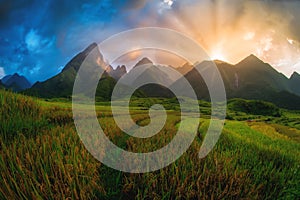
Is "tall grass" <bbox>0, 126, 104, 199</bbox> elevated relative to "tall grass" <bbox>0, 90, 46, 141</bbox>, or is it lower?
lower

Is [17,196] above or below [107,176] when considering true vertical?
above

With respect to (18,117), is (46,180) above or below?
below

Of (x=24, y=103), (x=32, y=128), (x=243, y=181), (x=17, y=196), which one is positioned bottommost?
(x=243, y=181)

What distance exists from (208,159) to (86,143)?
1749mm

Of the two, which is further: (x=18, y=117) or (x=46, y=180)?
(x=18, y=117)

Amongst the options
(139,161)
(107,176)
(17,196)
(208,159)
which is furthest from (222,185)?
(17,196)

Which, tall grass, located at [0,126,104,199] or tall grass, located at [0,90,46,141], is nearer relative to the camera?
tall grass, located at [0,126,104,199]

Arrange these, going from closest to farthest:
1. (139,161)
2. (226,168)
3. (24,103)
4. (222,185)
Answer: (222,185) < (226,168) < (139,161) < (24,103)

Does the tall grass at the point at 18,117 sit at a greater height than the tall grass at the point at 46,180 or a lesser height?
greater

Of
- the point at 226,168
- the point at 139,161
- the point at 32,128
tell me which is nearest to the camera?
the point at 226,168

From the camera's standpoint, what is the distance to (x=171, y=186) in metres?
1.91

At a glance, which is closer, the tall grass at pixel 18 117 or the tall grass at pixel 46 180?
the tall grass at pixel 46 180

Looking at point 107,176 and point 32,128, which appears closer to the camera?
point 107,176

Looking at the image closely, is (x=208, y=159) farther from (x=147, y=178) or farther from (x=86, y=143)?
(x=86, y=143)
